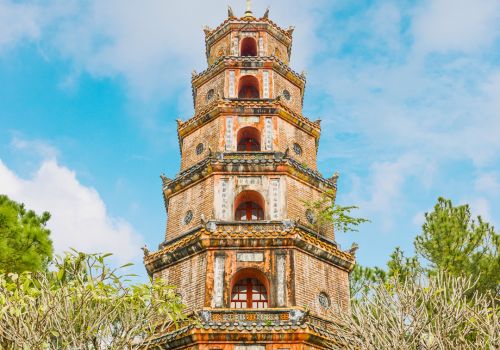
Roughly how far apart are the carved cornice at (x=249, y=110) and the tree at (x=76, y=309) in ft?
34.2

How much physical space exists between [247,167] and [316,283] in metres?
4.75

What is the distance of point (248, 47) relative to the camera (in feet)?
85.0

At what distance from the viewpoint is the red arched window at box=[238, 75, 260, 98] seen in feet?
77.4

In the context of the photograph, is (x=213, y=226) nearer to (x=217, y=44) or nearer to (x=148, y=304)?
(x=148, y=304)

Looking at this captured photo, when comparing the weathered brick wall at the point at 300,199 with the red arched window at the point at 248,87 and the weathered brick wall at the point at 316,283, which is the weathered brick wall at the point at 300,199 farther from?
the red arched window at the point at 248,87

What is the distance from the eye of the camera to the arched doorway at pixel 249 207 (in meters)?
19.9

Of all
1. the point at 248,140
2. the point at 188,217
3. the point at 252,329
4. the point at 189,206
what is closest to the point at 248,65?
the point at 248,140

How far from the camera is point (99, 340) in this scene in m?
11.9

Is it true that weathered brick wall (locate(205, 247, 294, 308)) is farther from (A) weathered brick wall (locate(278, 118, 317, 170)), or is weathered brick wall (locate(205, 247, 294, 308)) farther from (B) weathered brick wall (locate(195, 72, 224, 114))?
(B) weathered brick wall (locate(195, 72, 224, 114))

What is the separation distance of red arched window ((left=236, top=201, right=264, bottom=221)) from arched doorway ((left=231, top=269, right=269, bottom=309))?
2.41 metres

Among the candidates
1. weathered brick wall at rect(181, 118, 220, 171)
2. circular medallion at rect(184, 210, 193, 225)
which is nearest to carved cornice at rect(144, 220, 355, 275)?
circular medallion at rect(184, 210, 193, 225)

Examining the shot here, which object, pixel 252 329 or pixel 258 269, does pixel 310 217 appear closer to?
pixel 258 269

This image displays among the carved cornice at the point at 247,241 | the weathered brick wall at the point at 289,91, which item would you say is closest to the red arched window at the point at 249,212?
the carved cornice at the point at 247,241

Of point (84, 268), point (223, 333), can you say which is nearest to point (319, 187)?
point (223, 333)
